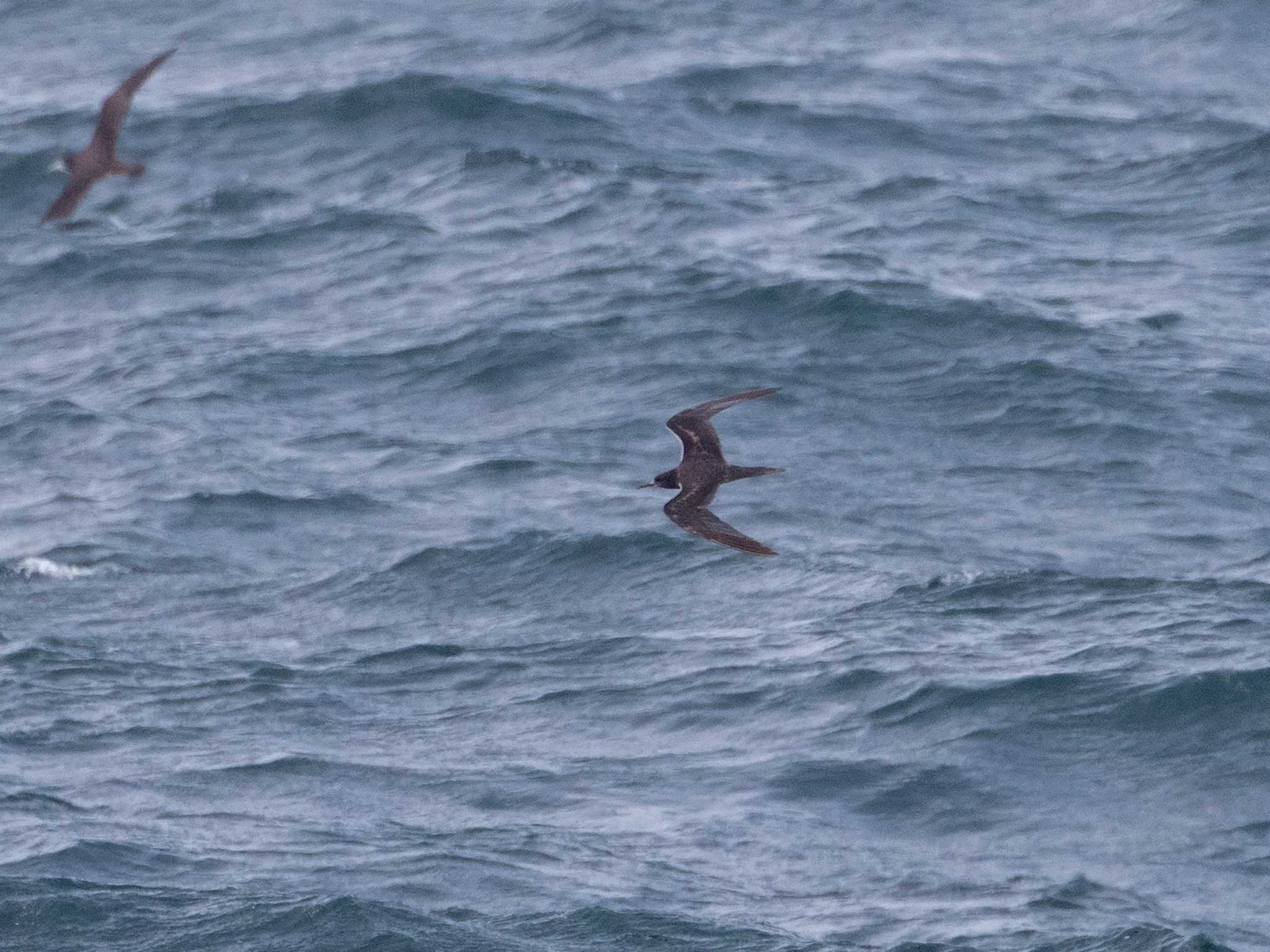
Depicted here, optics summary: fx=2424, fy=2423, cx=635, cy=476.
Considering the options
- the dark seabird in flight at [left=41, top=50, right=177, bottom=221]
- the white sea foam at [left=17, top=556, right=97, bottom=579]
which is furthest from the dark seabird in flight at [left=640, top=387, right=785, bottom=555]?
the white sea foam at [left=17, top=556, right=97, bottom=579]

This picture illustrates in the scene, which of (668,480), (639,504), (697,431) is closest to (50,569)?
(639,504)

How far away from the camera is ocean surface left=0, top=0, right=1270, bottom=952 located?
1539cm

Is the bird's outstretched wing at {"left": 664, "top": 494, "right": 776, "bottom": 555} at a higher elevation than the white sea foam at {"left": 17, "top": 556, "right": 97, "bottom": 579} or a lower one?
higher

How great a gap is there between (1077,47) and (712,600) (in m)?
14.6

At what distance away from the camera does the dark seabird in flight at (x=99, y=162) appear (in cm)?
1622

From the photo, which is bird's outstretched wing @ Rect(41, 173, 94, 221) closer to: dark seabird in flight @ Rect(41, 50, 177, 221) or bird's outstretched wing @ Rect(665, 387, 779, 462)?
dark seabird in flight @ Rect(41, 50, 177, 221)

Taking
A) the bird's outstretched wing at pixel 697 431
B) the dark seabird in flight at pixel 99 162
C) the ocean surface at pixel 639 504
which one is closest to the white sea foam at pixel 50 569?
the ocean surface at pixel 639 504

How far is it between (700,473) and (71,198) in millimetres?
5096

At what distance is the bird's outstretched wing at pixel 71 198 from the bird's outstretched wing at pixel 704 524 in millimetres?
4999

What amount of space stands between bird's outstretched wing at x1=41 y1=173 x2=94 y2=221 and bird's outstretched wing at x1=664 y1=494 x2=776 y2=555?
5.00 metres

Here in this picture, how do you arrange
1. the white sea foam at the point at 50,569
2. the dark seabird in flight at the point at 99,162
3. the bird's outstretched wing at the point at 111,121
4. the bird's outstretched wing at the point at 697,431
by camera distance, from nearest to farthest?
1. the bird's outstretched wing at the point at 697,431
2. the bird's outstretched wing at the point at 111,121
3. the dark seabird in flight at the point at 99,162
4. the white sea foam at the point at 50,569

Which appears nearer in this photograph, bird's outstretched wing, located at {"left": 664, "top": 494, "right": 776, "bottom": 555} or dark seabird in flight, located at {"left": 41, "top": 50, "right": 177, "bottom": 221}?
bird's outstretched wing, located at {"left": 664, "top": 494, "right": 776, "bottom": 555}

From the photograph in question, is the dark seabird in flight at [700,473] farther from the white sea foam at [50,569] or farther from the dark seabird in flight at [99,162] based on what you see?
the white sea foam at [50,569]

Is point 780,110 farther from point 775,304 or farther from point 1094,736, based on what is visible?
point 1094,736
